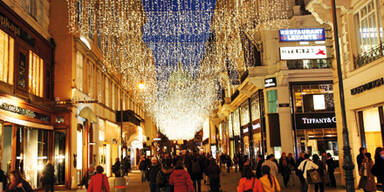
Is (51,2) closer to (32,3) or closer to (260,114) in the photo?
(32,3)

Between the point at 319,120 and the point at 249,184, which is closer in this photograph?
the point at 249,184

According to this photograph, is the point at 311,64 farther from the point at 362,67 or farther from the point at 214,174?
the point at 214,174

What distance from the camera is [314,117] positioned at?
29.6 m

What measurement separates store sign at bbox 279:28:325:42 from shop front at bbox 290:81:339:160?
17.9 ft

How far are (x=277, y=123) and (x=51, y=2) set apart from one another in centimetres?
1817

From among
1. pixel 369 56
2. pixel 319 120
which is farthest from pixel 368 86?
pixel 319 120

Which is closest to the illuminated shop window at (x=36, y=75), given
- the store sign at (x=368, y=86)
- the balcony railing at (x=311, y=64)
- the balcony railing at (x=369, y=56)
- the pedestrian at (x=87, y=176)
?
the pedestrian at (x=87, y=176)

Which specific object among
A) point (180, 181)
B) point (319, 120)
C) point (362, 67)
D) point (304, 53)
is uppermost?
point (304, 53)

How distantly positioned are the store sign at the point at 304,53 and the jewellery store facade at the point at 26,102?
49.4 ft

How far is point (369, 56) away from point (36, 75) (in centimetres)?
1642

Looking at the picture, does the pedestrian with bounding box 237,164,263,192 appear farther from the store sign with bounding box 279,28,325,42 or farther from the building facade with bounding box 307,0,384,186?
the store sign with bounding box 279,28,325,42

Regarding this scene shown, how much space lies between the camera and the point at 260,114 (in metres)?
33.0

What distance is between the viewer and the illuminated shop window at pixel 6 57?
16.6 meters

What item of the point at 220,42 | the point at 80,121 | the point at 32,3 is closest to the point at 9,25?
the point at 32,3
